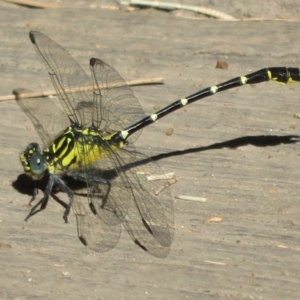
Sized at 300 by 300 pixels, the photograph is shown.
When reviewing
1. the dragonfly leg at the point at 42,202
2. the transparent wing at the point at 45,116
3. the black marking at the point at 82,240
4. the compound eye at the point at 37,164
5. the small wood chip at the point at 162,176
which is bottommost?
the black marking at the point at 82,240

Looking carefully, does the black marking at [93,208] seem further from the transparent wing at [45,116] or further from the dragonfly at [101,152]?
the transparent wing at [45,116]

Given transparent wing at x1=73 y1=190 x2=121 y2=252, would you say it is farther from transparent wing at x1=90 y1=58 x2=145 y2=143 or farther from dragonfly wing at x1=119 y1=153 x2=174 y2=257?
transparent wing at x1=90 y1=58 x2=145 y2=143

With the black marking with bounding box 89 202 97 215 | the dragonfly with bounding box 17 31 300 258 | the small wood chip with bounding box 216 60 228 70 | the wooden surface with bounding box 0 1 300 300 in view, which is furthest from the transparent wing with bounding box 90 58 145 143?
the small wood chip with bounding box 216 60 228 70

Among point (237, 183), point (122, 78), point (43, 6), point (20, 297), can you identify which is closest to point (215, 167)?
point (237, 183)

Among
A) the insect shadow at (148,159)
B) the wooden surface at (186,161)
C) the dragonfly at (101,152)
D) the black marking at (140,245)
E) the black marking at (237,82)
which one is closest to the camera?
the wooden surface at (186,161)

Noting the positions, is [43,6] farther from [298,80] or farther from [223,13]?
[298,80]

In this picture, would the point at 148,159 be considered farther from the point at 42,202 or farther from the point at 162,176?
the point at 42,202

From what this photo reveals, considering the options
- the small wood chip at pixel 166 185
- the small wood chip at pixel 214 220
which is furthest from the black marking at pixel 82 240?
the small wood chip at pixel 214 220
